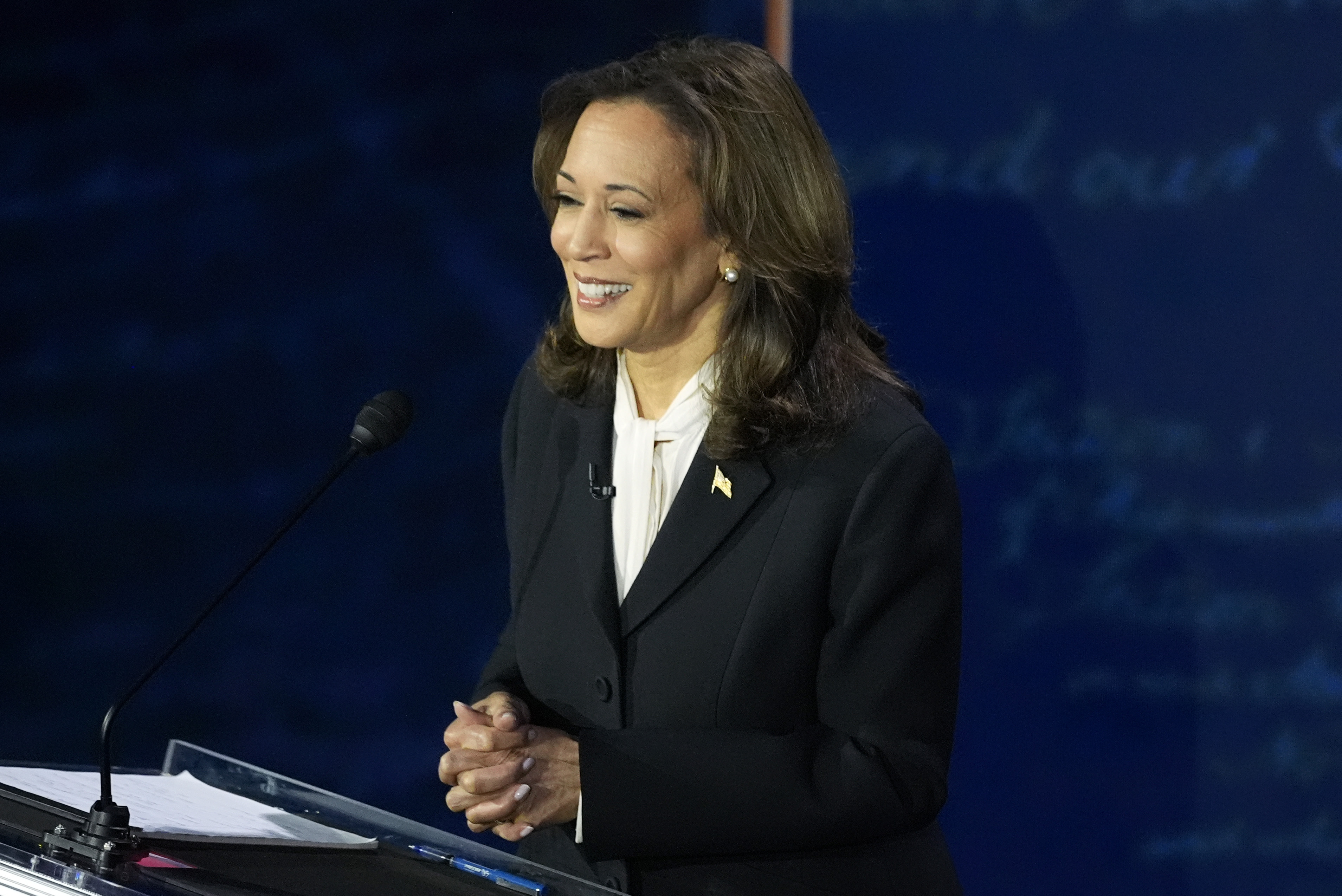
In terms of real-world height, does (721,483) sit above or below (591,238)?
below

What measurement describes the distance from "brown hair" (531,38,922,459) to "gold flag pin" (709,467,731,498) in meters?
0.02

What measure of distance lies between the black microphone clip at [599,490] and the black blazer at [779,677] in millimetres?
21

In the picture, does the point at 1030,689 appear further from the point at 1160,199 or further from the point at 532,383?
the point at 532,383

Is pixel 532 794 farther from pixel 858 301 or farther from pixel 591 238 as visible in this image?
pixel 858 301

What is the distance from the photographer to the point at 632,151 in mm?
1850

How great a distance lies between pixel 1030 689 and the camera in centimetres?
266

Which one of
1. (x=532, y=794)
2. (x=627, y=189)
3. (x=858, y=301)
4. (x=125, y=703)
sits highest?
(x=627, y=189)

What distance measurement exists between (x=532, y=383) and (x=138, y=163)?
149 cm

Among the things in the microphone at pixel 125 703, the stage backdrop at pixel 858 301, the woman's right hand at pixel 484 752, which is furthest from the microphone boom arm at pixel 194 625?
the stage backdrop at pixel 858 301

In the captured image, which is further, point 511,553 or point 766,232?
point 511,553

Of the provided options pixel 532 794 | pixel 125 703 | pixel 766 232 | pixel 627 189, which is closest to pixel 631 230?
pixel 627 189

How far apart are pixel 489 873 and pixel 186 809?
1.09 ft

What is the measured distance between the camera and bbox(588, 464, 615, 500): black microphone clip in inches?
75.1

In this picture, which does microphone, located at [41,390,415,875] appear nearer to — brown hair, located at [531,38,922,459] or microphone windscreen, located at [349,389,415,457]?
microphone windscreen, located at [349,389,415,457]
